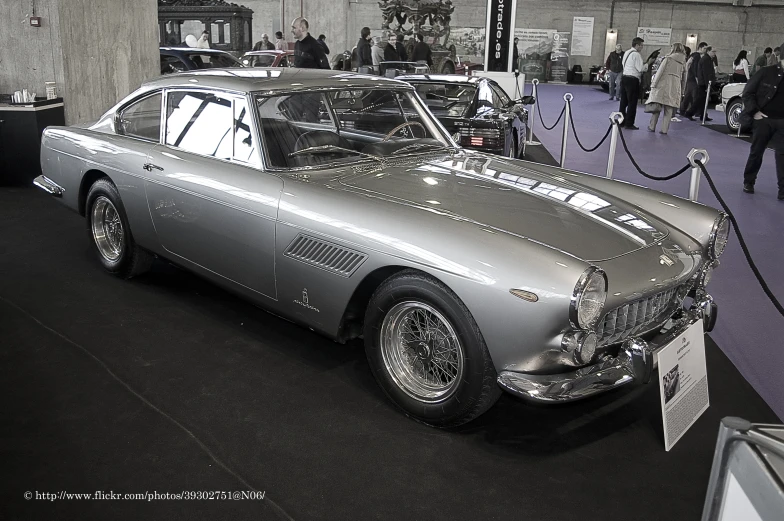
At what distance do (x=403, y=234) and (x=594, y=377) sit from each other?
96 centimetres

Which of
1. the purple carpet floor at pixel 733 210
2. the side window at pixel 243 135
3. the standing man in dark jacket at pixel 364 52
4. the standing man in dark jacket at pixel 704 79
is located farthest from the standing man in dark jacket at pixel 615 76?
the side window at pixel 243 135

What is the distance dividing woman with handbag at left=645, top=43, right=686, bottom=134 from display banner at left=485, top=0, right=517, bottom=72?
280cm

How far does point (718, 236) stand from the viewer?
135 inches

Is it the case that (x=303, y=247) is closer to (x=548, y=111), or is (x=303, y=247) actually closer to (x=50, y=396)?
(x=50, y=396)

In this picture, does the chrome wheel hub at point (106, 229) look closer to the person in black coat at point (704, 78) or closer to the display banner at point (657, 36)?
the person in black coat at point (704, 78)

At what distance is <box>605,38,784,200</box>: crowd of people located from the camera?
759 centimetres

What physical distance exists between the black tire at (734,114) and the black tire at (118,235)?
41.4 ft

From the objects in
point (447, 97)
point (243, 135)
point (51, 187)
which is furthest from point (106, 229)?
point (447, 97)

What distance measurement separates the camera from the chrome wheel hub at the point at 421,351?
291 cm

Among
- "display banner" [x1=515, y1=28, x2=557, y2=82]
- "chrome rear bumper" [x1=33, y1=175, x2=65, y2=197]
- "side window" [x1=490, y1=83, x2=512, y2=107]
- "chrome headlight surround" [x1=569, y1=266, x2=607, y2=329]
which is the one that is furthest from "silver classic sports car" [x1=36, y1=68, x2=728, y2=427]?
"display banner" [x1=515, y1=28, x2=557, y2=82]

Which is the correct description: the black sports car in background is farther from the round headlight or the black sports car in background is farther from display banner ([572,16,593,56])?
display banner ([572,16,593,56])

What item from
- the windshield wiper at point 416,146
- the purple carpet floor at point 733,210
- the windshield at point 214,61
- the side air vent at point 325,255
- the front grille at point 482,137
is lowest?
the purple carpet floor at point 733,210

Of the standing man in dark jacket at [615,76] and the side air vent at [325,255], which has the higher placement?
the standing man in dark jacket at [615,76]

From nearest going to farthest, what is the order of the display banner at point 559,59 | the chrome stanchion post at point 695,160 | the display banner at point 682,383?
the display banner at point 682,383
the chrome stanchion post at point 695,160
the display banner at point 559,59
